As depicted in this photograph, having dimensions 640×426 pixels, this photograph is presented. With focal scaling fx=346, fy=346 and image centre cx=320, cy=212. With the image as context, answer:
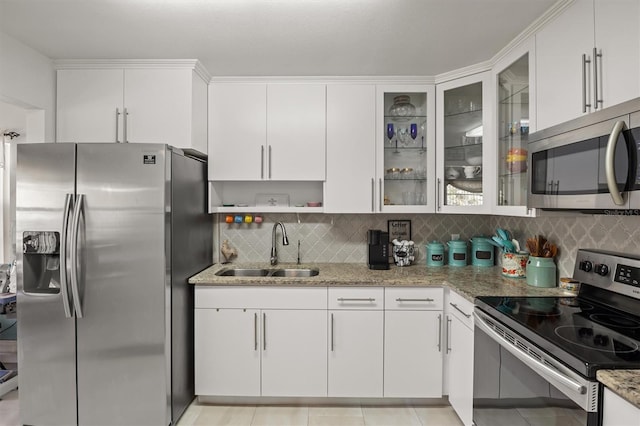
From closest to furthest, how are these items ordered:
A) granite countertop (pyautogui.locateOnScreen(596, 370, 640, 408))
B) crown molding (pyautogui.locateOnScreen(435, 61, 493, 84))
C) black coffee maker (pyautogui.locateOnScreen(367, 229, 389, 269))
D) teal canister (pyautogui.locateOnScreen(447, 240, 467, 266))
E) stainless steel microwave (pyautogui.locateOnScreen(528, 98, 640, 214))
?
1. granite countertop (pyautogui.locateOnScreen(596, 370, 640, 408))
2. stainless steel microwave (pyautogui.locateOnScreen(528, 98, 640, 214))
3. crown molding (pyautogui.locateOnScreen(435, 61, 493, 84))
4. black coffee maker (pyautogui.locateOnScreen(367, 229, 389, 269))
5. teal canister (pyautogui.locateOnScreen(447, 240, 467, 266))

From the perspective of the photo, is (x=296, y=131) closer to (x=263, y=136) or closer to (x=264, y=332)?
(x=263, y=136)

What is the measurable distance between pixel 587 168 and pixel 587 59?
1.58 ft

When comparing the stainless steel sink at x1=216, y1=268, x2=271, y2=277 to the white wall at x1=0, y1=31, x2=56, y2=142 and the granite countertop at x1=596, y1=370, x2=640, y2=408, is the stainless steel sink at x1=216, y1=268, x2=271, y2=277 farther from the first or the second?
the granite countertop at x1=596, y1=370, x2=640, y2=408

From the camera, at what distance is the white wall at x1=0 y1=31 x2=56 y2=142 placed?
208 centimetres

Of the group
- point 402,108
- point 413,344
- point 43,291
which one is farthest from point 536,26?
point 43,291

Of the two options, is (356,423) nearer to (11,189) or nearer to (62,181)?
(62,181)

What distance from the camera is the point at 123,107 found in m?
2.45

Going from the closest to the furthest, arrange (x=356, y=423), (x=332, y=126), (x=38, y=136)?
(x=356, y=423), (x=38, y=136), (x=332, y=126)

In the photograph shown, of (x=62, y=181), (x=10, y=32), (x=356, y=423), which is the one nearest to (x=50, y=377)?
(x=62, y=181)

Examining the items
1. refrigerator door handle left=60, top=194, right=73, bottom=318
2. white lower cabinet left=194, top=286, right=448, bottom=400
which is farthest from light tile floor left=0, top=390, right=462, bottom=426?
refrigerator door handle left=60, top=194, right=73, bottom=318

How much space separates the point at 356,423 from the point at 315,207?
5.01 ft

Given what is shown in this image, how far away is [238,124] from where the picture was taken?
2715 mm

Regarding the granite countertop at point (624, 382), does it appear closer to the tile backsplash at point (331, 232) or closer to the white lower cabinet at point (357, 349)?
the white lower cabinet at point (357, 349)

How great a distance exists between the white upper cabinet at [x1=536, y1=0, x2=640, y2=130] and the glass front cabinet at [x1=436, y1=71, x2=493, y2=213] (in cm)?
61
